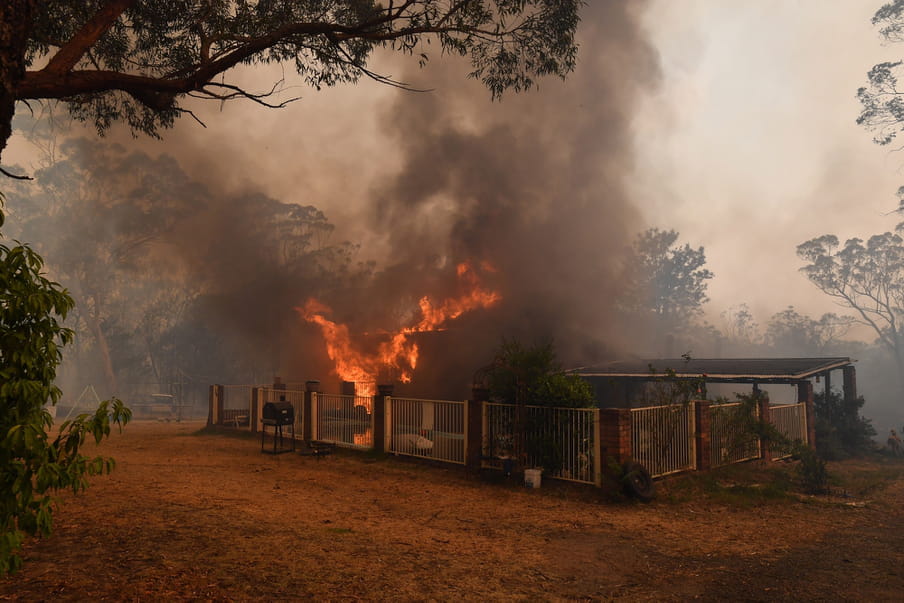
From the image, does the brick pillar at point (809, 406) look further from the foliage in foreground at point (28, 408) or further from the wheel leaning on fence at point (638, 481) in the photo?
the foliage in foreground at point (28, 408)

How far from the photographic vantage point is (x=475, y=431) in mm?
14156

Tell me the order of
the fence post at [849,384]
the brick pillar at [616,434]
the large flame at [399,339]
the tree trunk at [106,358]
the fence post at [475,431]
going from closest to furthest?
1. the brick pillar at [616,434]
2. the fence post at [475,431]
3. the fence post at [849,384]
4. the large flame at [399,339]
5. the tree trunk at [106,358]

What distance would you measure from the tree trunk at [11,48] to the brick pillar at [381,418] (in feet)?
41.3

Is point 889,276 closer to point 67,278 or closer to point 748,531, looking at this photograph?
point 748,531

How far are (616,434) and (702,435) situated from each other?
3511mm

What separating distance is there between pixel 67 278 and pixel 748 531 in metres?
68.3

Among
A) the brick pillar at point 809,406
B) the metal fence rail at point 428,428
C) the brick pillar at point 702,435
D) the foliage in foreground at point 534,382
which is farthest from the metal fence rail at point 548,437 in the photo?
the brick pillar at point 809,406

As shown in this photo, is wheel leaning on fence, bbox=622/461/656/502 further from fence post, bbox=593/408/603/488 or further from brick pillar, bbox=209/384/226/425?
brick pillar, bbox=209/384/226/425

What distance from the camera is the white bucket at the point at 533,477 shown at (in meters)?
12.5

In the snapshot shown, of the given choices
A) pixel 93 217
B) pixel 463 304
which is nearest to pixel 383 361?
pixel 463 304

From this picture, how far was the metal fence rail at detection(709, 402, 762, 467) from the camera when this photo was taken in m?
14.5

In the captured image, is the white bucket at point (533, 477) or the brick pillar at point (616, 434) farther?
the white bucket at point (533, 477)

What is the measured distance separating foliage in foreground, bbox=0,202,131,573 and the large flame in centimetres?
2930

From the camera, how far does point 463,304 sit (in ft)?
118
